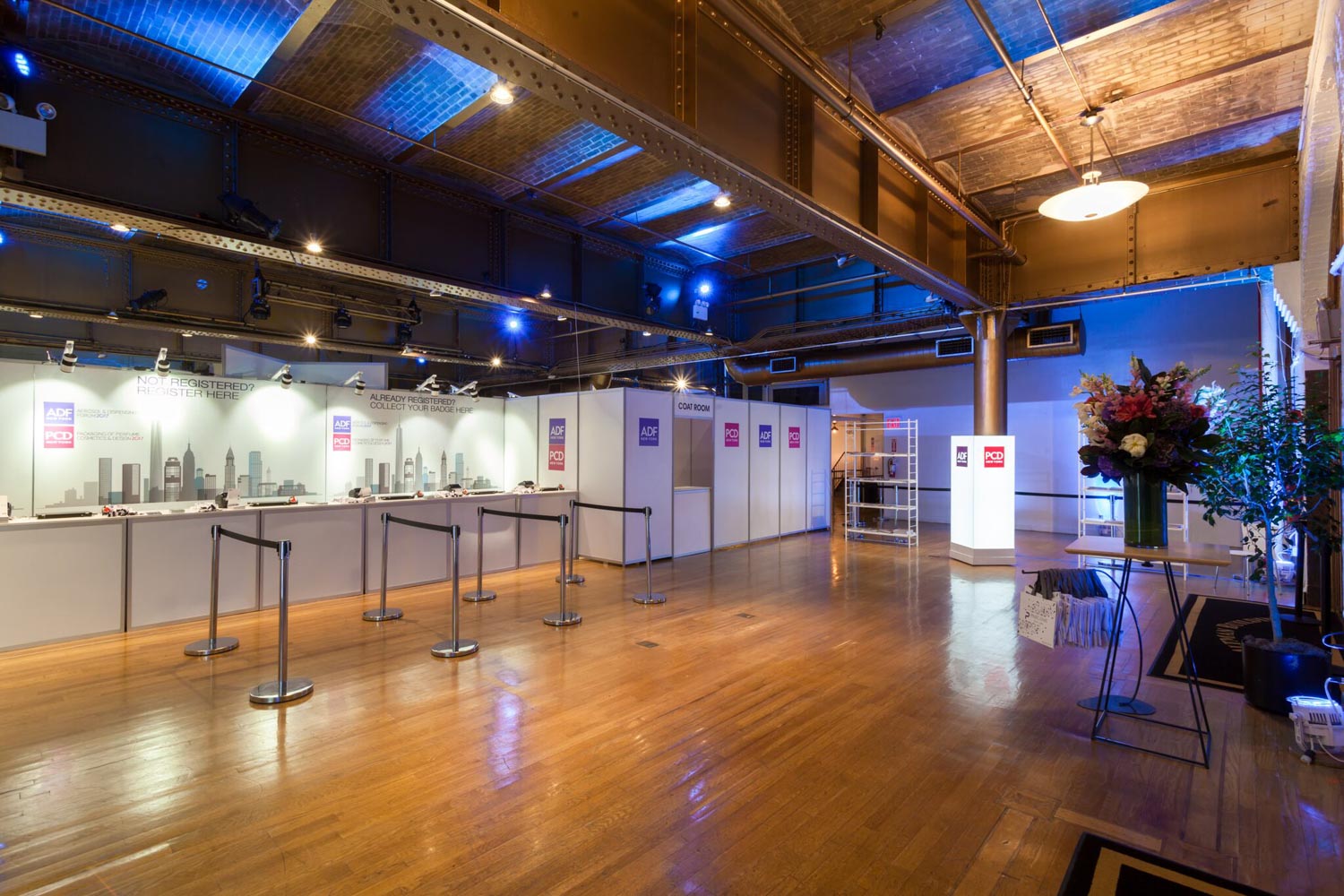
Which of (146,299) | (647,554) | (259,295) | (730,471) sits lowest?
(647,554)

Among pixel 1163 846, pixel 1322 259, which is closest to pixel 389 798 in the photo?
pixel 1163 846

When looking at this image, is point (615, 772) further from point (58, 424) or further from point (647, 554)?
point (58, 424)

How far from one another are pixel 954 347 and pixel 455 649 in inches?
354

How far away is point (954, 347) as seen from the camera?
10.1m

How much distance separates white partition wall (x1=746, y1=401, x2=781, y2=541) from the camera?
1041cm

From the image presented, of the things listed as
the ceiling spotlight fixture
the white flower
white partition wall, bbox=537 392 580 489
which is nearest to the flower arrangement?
the white flower

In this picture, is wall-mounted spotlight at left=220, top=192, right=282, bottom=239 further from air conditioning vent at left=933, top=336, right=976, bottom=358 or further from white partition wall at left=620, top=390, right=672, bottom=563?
air conditioning vent at left=933, top=336, right=976, bottom=358

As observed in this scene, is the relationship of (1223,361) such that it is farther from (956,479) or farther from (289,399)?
(289,399)

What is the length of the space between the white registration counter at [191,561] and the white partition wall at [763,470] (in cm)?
442

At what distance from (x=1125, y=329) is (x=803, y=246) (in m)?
6.31

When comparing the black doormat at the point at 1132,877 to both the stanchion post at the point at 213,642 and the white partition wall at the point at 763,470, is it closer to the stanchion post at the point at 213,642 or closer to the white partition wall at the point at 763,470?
the stanchion post at the point at 213,642

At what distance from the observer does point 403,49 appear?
4.33 meters

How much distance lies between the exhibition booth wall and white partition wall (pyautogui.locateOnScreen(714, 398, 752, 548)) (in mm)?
31

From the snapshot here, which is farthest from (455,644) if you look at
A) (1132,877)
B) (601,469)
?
(1132,877)
